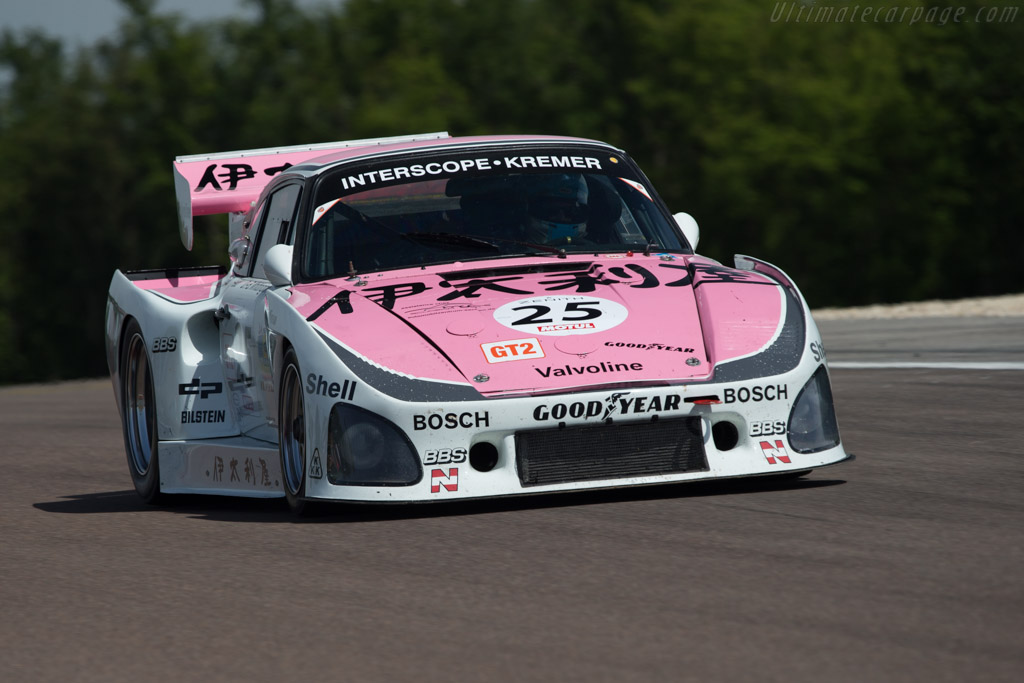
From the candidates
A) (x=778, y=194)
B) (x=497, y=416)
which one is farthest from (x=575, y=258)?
(x=778, y=194)

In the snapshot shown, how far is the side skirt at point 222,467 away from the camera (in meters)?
6.48

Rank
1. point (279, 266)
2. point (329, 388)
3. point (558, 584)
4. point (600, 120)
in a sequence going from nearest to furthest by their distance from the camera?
point (558, 584), point (329, 388), point (279, 266), point (600, 120)

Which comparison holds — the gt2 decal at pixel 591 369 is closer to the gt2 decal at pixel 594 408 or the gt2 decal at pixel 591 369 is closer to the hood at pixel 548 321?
the hood at pixel 548 321

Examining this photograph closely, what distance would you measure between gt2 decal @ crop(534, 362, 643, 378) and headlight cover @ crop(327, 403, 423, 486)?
0.55 meters

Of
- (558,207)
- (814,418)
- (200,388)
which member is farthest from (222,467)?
(814,418)

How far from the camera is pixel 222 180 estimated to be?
29.9 ft

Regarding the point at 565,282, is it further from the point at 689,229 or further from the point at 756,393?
the point at 689,229

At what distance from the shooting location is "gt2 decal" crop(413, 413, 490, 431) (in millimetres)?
5609

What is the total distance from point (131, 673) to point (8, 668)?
38 centimetres

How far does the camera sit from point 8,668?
4.00 m

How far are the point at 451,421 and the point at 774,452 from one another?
1190 millimetres

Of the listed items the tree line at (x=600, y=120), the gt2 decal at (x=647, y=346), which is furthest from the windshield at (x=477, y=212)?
the tree line at (x=600, y=120)

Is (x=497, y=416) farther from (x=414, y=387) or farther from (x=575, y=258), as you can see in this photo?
(x=575, y=258)

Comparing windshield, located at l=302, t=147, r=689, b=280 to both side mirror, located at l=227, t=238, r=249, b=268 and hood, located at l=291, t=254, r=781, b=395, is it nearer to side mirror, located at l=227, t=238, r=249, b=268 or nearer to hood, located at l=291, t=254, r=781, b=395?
hood, located at l=291, t=254, r=781, b=395
